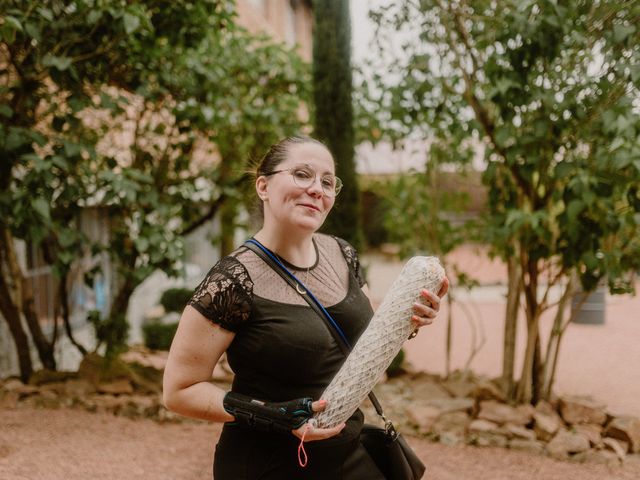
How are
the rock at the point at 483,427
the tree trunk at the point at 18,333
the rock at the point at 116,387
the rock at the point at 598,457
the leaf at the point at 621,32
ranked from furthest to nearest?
the tree trunk at the point at 18,333
the rock at the point at 116,387
the rock at the point at 483,427
the rock at the point at 598,457
the leaf at the point at 621,32

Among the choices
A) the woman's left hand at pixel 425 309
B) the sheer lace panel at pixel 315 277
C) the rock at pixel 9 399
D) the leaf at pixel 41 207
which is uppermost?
the leaf at pixel 41 207

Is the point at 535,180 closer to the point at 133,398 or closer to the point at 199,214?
the point at 199,214

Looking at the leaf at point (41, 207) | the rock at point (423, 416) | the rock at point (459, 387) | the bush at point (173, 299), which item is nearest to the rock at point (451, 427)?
the rock at point (423, 416)

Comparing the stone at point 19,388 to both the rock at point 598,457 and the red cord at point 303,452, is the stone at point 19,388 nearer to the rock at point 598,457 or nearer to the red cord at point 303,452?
the red cord at point 303,452

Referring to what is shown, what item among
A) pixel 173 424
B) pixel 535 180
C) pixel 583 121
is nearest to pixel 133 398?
pixel 173 424

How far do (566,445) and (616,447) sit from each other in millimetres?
353

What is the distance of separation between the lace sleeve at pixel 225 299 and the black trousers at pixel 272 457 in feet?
1.28

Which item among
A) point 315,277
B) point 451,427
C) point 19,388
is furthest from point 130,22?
point 451,427

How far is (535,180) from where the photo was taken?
4316 mm

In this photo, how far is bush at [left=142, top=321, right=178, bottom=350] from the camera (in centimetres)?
811

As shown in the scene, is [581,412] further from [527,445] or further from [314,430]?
[314,430]

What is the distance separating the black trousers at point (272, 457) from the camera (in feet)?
5.71

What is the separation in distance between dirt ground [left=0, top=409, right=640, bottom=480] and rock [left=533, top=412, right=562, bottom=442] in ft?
0.76

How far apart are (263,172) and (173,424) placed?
10.9 ft
